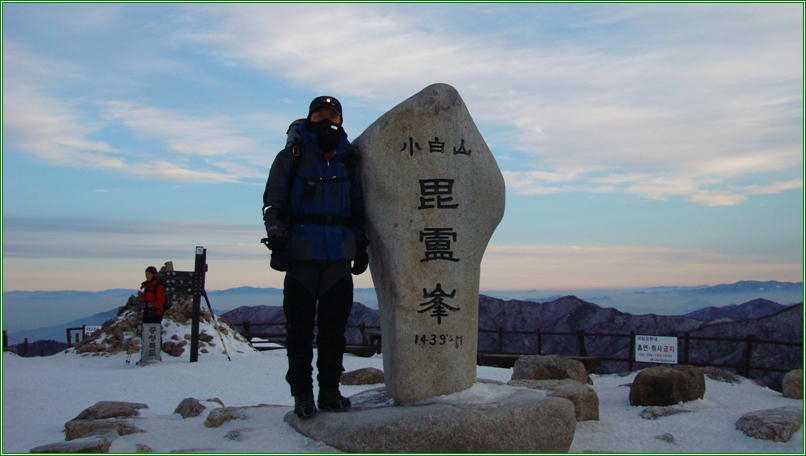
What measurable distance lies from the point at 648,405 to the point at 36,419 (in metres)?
7.46

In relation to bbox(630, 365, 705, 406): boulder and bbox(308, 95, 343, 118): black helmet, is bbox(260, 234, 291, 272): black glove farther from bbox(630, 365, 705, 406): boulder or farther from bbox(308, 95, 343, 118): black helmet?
bbox(630, 365, 705, 406): boulder

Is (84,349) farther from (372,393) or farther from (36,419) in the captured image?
(372,393)

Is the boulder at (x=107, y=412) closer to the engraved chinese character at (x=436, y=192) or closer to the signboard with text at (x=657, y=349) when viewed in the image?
the engraved chinese character at (x=436, y=192)

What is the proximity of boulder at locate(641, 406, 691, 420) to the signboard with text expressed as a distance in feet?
13.1

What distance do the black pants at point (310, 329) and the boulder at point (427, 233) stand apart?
468 millimetres

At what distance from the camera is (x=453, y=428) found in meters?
4.54

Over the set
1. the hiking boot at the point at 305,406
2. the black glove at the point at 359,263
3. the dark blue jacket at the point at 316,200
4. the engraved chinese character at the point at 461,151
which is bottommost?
the hiking boot at the point at 305,406

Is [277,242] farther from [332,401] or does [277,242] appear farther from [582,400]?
[582,400]

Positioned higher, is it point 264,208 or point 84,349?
point 264,208

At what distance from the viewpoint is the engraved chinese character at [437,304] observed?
5320mm

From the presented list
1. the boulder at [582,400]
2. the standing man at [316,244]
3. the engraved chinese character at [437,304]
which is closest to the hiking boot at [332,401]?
the standing man at [316,244]

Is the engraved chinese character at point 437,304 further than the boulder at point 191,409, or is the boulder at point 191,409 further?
the boulder at point 191,409

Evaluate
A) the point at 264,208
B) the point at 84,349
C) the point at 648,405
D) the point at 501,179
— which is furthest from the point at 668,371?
the point at 84,349

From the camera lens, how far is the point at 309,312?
5230 millimetres
